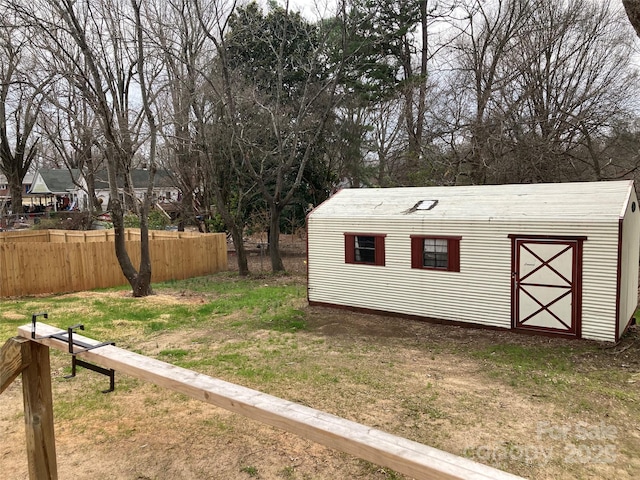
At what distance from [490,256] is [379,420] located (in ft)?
19.5

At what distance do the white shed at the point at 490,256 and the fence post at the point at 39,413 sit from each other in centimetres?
906

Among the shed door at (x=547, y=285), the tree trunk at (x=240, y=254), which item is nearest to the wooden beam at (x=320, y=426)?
the shed door at (x=547, y=285)

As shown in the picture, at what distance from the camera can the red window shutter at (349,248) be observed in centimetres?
1233

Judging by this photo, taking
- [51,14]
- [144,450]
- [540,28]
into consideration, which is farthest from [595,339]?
[51,14]

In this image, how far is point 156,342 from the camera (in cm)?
915

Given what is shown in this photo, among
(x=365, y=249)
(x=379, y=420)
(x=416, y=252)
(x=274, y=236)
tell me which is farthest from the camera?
(x=274, y=236)

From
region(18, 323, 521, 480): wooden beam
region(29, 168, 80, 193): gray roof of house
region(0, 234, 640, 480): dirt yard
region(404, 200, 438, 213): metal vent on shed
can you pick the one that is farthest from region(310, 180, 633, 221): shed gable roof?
region(29, 168, 80, 193): gray roof of house

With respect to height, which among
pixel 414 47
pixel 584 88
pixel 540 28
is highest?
pixel 414 47

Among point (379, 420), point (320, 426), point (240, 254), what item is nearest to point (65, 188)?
point (240, 254)

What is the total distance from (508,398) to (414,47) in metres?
23.5

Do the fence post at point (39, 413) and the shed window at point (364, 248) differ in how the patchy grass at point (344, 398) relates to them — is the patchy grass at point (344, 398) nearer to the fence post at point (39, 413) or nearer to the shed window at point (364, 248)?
the fence post at point (39, 413)

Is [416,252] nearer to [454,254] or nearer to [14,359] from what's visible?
[454,254]

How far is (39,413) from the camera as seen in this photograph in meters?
3.17

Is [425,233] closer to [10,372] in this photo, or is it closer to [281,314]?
[281,314]
